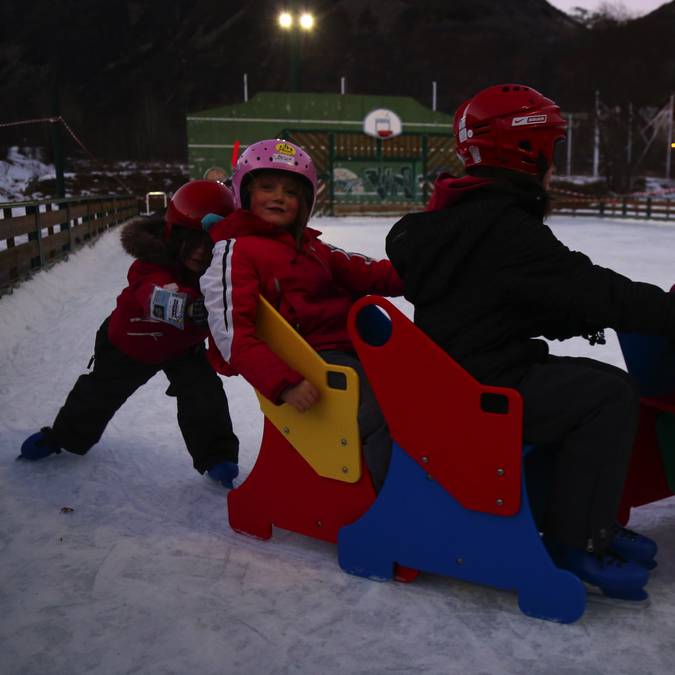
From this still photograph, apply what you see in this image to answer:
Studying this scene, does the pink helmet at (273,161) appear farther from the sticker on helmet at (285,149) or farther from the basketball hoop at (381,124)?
the basketball hoop at (381,124)

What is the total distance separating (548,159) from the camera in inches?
79.7

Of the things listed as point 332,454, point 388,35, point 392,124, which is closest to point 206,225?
point 332,454

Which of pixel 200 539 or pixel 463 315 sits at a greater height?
pixel 463 315

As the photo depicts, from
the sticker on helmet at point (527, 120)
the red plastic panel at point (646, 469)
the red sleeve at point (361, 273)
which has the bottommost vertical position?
the red plastic panel at point (646, 469)

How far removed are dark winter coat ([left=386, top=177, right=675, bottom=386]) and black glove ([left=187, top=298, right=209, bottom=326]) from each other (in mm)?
981

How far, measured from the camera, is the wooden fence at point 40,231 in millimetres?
7289

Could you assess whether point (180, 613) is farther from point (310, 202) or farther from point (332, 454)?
point (310, 202)

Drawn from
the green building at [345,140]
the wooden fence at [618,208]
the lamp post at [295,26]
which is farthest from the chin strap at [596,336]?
the green building at [345,140]

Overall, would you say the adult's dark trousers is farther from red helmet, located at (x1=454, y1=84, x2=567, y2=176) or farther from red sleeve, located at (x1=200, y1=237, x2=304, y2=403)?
red sleeve, located at (x1=200, y1=237, x2=304, y2=403)

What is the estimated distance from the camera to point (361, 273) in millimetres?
2662

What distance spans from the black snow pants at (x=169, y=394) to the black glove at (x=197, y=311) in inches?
14.6

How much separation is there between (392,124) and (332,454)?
96.6 ft

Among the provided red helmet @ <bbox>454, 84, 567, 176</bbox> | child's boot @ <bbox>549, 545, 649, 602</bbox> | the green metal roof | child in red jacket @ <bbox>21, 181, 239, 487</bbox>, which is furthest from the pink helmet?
the green metal roof

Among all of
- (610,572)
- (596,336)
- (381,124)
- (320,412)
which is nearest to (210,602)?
(320,412)
